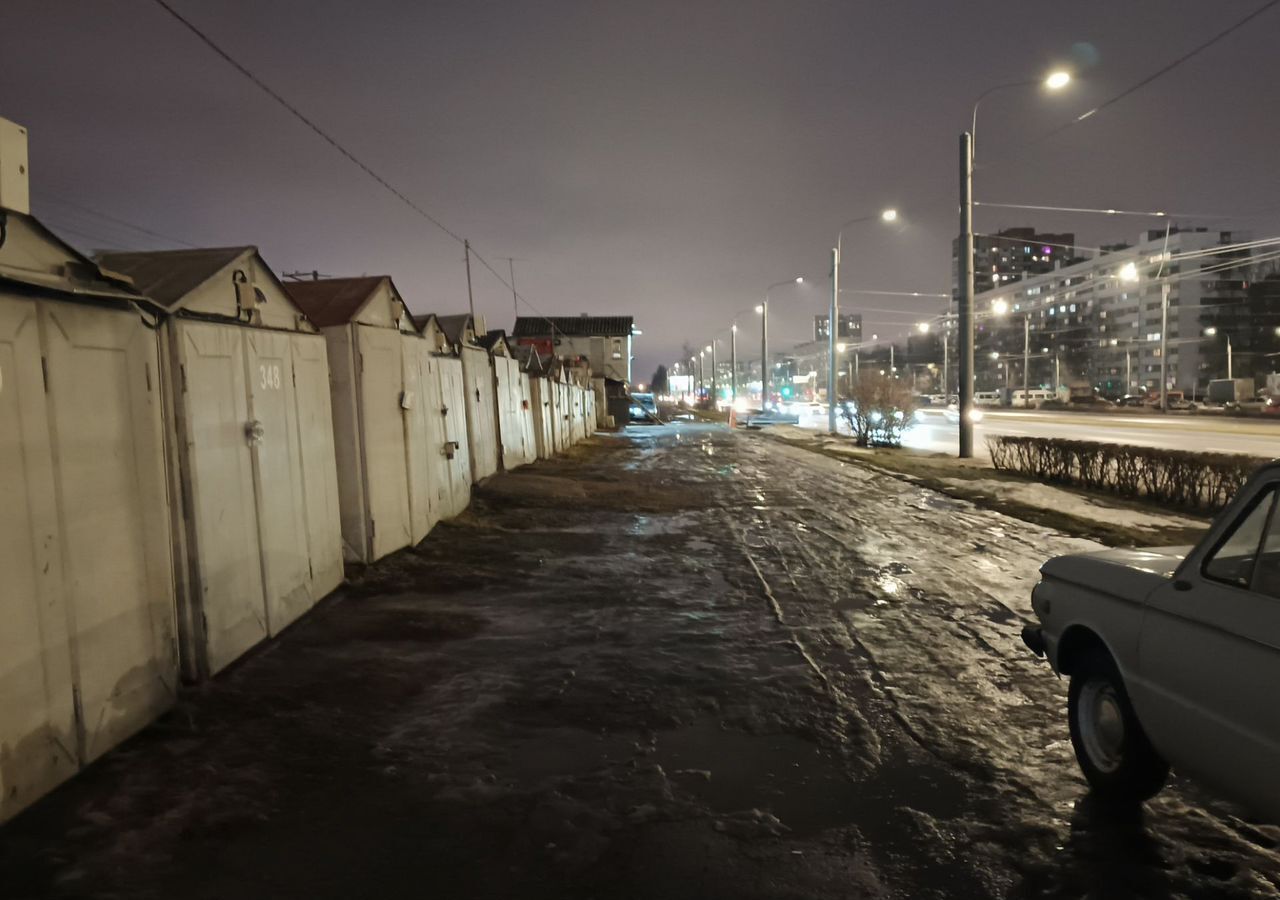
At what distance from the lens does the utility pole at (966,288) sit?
22.0 m

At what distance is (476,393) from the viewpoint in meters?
15.5

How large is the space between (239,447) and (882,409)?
27153 mm

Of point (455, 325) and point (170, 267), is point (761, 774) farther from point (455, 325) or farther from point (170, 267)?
Result: point (455, 325)

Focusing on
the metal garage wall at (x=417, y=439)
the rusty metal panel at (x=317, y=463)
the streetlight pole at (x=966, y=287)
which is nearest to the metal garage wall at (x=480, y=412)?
the metal garage wall at (x=417, y=439)

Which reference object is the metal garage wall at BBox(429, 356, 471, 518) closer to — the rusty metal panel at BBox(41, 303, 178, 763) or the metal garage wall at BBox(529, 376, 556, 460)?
the rusty metal panel at BBox(41, 303, 178, 763)

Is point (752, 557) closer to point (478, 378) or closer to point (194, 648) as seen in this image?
point (194, 648)

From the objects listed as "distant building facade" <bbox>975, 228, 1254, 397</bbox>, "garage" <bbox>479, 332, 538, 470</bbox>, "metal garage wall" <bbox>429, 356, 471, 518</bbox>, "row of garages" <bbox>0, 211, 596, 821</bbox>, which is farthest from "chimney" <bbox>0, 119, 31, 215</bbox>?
"distant building facade" <bbox>975, 228, 1254, 397</bbox>

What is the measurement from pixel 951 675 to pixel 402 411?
23.6 feet

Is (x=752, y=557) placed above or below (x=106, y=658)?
below

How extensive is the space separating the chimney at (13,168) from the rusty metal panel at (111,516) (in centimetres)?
55

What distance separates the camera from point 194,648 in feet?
17.9

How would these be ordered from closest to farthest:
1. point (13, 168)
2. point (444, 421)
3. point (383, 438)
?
1. point (13, 168)
2. point (383, 438)
3. point (444, 421)

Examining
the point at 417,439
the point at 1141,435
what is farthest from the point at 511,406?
the point at 1141,435

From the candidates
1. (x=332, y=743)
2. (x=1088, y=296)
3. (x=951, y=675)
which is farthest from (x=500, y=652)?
(x=1088, y=296)
